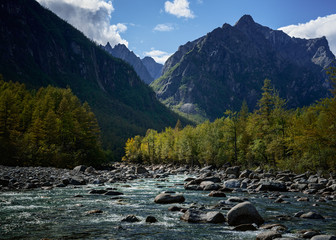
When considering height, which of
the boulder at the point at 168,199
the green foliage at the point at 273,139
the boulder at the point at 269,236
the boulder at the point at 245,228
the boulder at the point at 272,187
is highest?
the green foliage at the point at 273,139

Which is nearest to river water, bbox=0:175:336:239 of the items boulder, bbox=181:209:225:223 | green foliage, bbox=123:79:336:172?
boulder, bbox=181:209:225:223

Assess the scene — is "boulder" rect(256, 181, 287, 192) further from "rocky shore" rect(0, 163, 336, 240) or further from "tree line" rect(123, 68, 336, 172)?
"tree line" rect(123, 68, 336, 172)

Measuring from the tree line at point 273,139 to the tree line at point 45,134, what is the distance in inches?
1174

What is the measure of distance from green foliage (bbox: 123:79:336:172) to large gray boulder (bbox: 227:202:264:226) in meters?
20.6

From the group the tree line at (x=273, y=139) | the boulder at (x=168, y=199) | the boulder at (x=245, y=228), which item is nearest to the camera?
the boulder at (x=245, y=228)

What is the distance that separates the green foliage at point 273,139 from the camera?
31.3 m

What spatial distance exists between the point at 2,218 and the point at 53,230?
420 centimetres

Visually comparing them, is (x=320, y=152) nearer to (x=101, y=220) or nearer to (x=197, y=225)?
(x=197, y=225)

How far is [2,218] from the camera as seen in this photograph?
13031mm

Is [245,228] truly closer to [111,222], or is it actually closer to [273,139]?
[111,222]

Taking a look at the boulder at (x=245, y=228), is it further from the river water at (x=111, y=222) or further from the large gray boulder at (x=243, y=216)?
the large gray boulder at (x=243, y=216)

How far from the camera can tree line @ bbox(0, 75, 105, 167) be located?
43.5 metres

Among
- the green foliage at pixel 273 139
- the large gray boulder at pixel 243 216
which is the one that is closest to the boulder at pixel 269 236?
the large gray boulder at pixel 243 216

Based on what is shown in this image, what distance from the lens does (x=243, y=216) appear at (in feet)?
42.2
